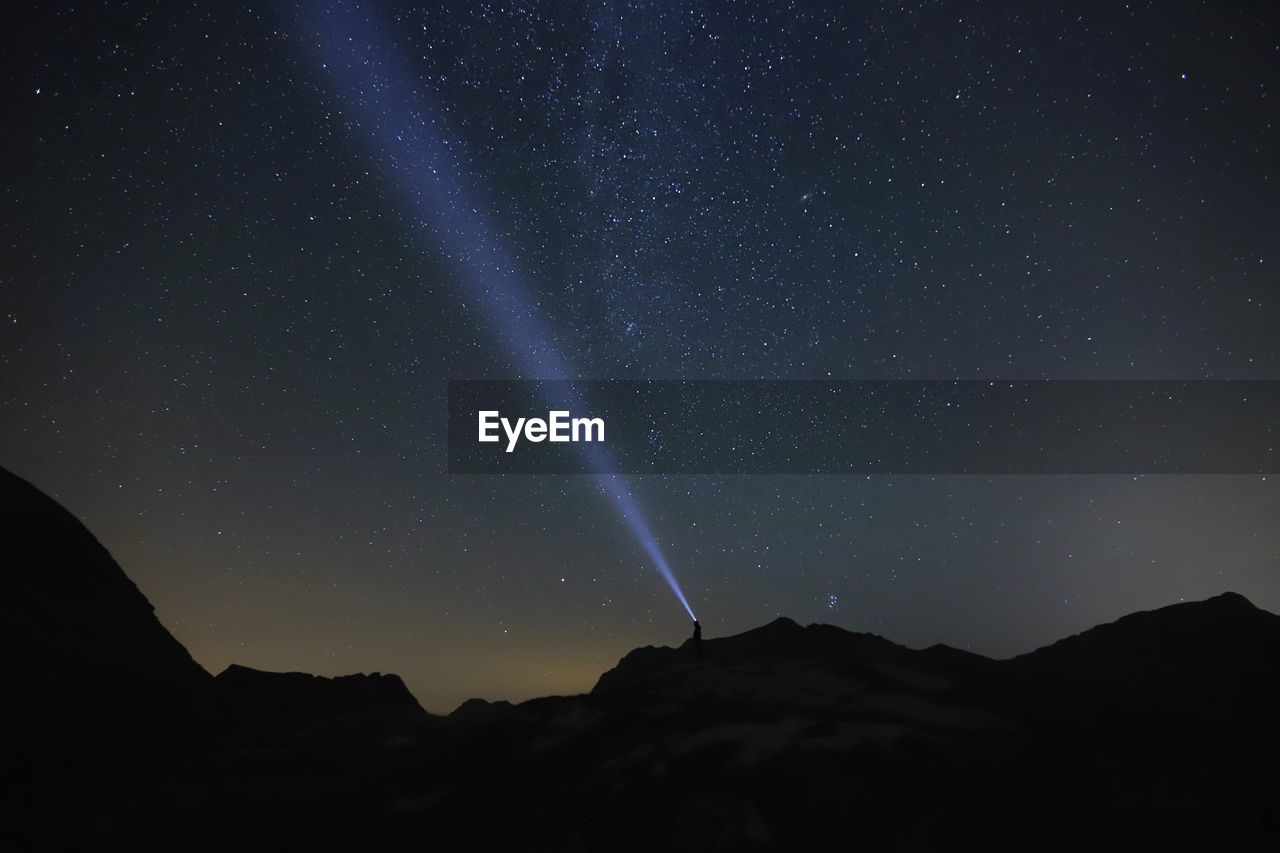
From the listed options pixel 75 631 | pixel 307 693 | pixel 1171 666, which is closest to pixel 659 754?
pixel 75 631

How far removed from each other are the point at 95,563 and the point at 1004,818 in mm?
49884

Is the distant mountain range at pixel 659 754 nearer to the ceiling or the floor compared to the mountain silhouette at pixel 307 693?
nearer to the floor

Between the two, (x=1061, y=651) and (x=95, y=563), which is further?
(x=1061, y=651)

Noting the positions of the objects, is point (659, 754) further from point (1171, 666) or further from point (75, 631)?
point (1171, 666)

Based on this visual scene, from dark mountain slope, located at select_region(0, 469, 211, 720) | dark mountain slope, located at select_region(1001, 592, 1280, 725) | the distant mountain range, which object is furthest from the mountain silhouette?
dark mountain slope, located at select_region(1001, 592, 1280, 725)

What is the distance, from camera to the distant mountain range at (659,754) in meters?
20.5

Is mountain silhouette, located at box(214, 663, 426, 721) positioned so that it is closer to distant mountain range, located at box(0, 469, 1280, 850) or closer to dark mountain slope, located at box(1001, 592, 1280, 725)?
distant mountain range, located at box(0, 469, 1280, 850)

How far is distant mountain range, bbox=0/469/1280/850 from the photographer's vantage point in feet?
67.2

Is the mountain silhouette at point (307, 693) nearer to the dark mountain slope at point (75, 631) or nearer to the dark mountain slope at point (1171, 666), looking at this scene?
the dark mountain slope at point (75, 631)

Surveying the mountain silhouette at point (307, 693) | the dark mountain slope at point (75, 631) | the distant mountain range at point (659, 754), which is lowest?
the distant mountain range at point (659, 754)

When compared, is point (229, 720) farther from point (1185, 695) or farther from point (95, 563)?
point (1185, 695)

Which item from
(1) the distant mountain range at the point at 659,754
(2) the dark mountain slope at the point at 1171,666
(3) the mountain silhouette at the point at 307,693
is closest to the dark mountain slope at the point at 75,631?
(1) the distant mountain range at the point at 659,754

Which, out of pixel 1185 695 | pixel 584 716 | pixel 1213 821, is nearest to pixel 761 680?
pixel 584 716

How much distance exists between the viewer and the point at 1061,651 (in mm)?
48031
